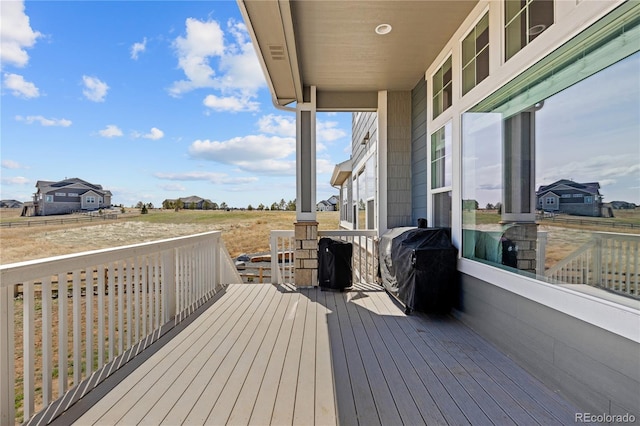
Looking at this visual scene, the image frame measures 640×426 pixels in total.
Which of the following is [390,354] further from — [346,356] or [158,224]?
[158,224]

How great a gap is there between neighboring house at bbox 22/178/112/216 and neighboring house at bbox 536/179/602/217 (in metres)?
10.3

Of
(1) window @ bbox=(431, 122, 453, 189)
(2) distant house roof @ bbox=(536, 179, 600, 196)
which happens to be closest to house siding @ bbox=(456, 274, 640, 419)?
(2) distant house roof @ bbox=(536, 179, 600, 196)

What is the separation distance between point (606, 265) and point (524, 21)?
6.00ft

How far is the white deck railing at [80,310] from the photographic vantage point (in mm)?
1633

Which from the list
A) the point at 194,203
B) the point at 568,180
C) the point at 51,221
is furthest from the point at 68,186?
the point at 568,180

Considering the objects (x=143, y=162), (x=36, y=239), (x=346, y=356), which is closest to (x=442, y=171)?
(x=346, y=356)

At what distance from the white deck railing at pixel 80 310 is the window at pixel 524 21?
3453 millimetres

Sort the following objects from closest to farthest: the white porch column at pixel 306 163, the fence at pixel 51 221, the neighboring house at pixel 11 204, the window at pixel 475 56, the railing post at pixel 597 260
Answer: the railing post at pixel 597 260 → the window at pixel 475 56 → the white porch column at pixel 306 163 → the neighboring house at pixel 11 204 → the fence at pixel 51 221

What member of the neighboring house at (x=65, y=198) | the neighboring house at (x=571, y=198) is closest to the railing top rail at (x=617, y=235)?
the neighboring house at (x=571, y=198)

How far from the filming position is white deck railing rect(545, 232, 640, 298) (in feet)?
5.81

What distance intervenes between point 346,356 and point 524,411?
1.20 meters

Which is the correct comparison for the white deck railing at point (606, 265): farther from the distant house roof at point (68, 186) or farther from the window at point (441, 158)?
the distant house roof at point (68, 186)

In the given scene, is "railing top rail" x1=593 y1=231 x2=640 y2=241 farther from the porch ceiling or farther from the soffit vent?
the soffit vent

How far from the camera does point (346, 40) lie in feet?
11.9
